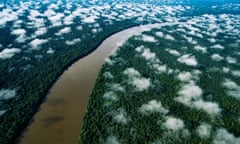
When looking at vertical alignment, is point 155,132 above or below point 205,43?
above

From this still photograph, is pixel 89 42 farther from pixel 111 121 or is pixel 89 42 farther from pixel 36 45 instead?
pixel 111 121

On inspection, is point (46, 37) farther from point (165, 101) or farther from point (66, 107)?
point (165, 101)

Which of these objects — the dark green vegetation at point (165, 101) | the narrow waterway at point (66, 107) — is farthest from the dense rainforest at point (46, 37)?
the dark green vegetation at point (165, 101)

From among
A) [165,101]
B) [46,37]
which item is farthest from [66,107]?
[46,37]

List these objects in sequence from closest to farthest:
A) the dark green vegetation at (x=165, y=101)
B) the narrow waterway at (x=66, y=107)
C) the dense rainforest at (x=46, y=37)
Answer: the narrow waterway at (x=66, y=107)
the dark green vegetation at (x=165, y=101)
the dense rainforest at (x=46, y=37)

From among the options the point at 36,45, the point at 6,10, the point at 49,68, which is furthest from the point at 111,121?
the point at 6,10

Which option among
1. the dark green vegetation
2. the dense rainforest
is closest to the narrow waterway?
the dense rainforest

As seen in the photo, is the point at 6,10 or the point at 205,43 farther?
the point at 6,10

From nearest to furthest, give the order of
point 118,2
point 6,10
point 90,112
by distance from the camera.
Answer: point 90,112 < point 6,10 < point 118,2

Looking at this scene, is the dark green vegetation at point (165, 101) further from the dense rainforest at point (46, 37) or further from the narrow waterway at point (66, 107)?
the narrow waterway at point (66, 107)
